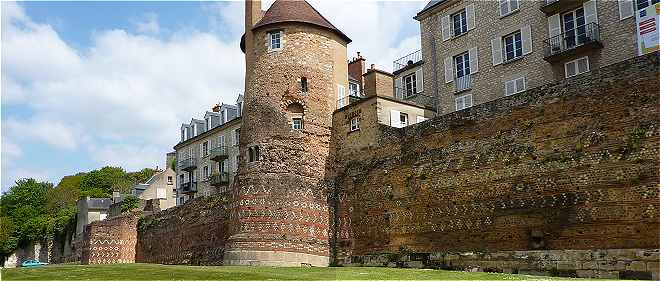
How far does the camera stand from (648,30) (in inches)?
1028

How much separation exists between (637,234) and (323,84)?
17.2m

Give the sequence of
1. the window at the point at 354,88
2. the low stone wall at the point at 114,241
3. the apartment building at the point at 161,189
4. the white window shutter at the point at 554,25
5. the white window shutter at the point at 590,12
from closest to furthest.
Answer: the white window shutter at the point at 590,12
the white window shutter at the point at 554,25
the window at the point at 354,88
the low stone wall at the point at 114,241
the apartment building at the point at 161,189

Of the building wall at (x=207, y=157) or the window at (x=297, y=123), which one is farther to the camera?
the building wall at (x=207, y=157)

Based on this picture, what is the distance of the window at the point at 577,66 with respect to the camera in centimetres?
2904

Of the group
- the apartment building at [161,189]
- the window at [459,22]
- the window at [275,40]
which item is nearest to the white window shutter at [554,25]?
A: the window at [459,22]

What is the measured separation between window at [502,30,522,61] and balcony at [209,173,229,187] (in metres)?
26.5

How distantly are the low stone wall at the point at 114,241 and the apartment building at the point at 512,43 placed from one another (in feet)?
72.8

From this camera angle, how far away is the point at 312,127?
109ft

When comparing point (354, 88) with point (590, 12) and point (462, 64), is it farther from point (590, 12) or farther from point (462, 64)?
point (590, 12)

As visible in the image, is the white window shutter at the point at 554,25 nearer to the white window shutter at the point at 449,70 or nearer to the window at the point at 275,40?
the white window shutter at the point at 449,70

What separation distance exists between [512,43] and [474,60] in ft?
6.86

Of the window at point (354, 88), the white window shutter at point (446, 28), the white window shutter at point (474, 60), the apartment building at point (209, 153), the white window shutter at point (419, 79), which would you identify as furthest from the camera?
the apartment building at point (209, 153)

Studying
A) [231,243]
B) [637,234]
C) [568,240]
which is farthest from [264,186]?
[637,234]

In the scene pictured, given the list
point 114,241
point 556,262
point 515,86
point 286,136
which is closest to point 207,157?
point 114,241
